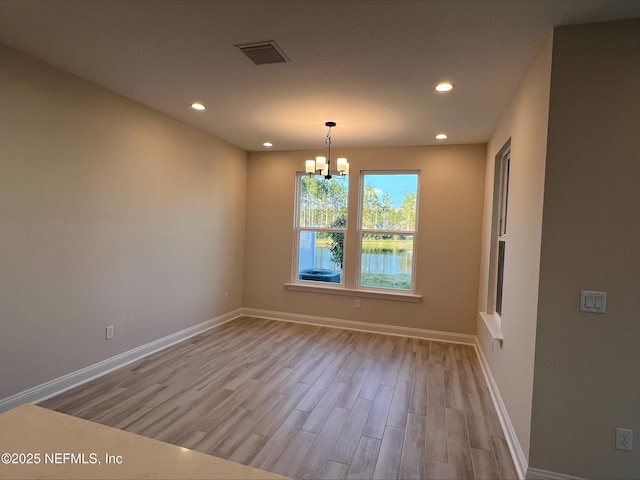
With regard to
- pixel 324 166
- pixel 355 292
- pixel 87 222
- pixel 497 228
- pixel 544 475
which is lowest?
pixel 544 475

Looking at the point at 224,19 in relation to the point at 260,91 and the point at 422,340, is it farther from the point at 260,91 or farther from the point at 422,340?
the point at 422,340

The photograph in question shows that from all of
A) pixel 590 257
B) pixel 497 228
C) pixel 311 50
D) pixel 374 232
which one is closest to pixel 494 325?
pixel 497 228

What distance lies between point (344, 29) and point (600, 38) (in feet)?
4.54

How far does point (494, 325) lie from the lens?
3387mm

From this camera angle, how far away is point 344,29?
204 cm

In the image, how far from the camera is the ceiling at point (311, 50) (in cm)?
187

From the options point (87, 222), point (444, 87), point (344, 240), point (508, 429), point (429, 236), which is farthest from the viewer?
point (344, 240)

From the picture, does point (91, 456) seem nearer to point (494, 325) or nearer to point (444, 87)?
point (444, 87)

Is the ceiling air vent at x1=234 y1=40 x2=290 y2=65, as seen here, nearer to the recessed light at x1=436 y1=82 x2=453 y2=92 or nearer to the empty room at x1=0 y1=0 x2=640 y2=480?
the empty room at x1=0 y1=0 x2=640 y2=480

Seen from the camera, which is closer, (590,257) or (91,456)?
(91,456)

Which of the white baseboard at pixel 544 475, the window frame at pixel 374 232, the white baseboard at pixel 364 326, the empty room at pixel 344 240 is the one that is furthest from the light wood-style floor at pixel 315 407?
the window frame at pixel 374 232

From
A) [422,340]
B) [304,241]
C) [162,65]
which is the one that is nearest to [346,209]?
[304,241]

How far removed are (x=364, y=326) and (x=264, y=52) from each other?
3.75 m

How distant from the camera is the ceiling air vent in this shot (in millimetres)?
2238
